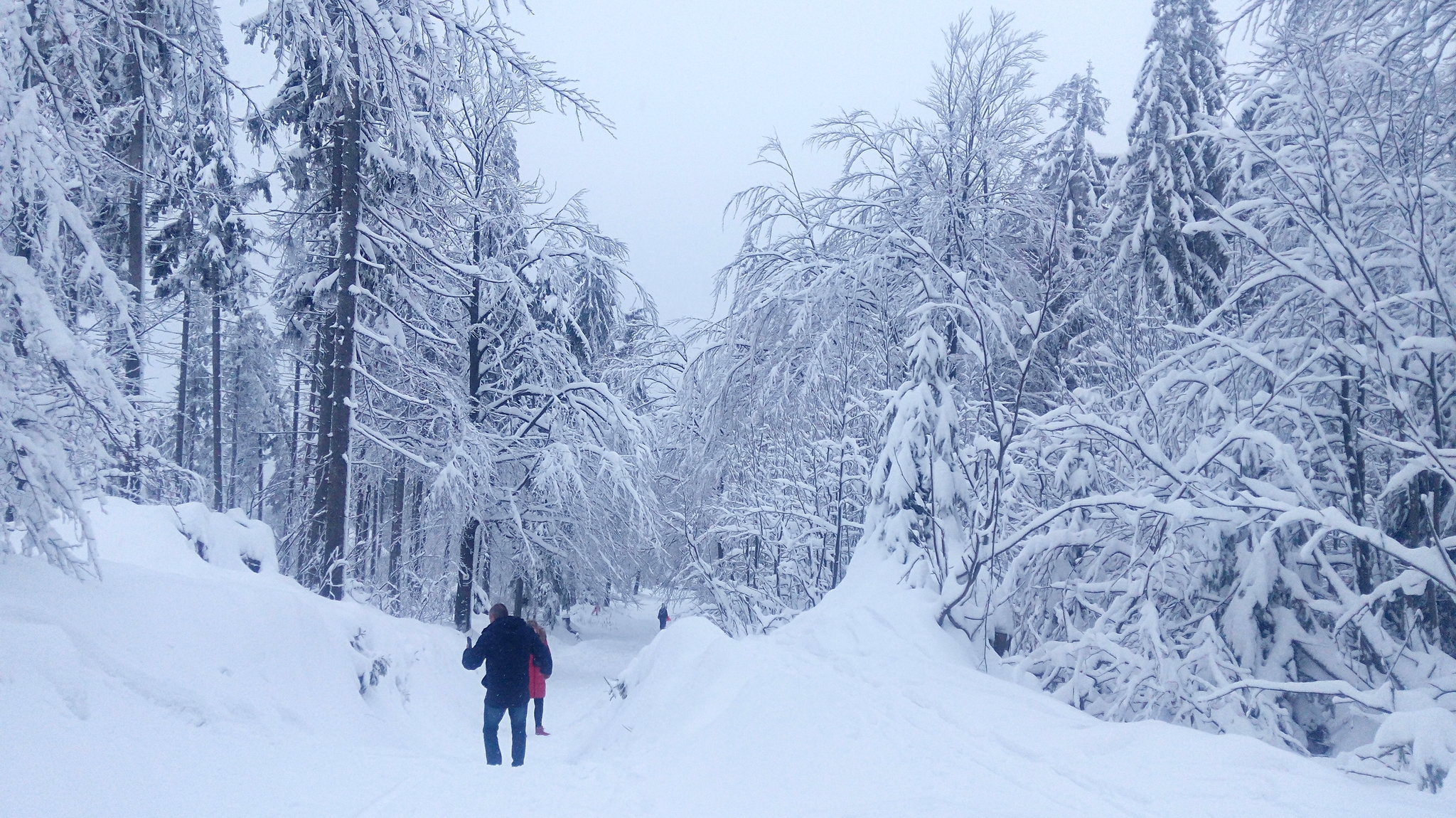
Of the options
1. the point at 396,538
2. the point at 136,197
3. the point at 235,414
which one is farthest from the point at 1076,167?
the point at 235,414

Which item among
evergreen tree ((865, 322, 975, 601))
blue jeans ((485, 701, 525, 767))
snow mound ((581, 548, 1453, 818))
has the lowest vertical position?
blue jeans ((485, 701, 525, 767))

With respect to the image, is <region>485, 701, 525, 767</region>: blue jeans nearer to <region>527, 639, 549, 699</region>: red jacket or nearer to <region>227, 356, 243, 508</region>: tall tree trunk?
<region>527, 639, 549, 699</region>: red jacket

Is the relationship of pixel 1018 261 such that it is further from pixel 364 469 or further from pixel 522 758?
pixel 364 469

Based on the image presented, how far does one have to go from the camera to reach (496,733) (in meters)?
8.30

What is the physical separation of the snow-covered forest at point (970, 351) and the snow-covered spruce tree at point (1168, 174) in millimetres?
3072

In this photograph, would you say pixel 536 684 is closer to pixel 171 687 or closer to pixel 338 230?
pixel 171 687

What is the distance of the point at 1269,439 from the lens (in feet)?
21.4

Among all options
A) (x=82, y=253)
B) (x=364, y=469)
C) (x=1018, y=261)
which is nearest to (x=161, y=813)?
(x=82, y=253)

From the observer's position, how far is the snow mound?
434cm

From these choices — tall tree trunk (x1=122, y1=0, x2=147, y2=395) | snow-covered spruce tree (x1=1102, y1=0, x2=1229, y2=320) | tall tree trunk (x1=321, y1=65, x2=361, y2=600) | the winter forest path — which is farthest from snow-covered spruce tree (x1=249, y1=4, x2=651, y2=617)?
snow-covered spruce tree (x1=1102, y1=0, x2=1229, y2=320)

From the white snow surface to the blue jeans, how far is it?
0.69 meters

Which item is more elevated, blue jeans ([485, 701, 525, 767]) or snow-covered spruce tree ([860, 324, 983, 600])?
snow-covered spruce tree ([860, 324, 983, 600])

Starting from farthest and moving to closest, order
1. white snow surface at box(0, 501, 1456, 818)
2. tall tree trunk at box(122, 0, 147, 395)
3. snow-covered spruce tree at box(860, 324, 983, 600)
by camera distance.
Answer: snow-covered spruce tree at box(860, 324, 983, 600), tall tree trunk at box(122, 0, 147, 395), white snow surface at box(0, 501, 1456, 818)

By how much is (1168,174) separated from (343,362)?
52.1 feet
